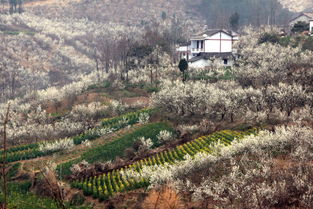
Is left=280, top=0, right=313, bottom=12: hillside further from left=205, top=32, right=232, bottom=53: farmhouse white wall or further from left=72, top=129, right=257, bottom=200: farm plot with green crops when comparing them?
left=72, top=129, right=257, bottom=200: farm plot with green crops

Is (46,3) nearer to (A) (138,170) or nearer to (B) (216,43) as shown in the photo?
(B) (216,43)

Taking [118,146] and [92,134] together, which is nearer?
[118,146]

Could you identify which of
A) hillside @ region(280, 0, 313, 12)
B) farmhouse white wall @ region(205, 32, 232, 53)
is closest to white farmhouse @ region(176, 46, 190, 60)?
farmhouse white wall @ region(205, 32, 232, 53)

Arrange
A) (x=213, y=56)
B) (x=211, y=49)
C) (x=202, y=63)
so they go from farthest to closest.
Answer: (x=211, y=49), (x=213, y=56), (x=202, y=63)

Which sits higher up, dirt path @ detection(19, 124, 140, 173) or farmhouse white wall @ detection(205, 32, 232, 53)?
farmhouse white wall @ detection(205, 32, 232, 53)

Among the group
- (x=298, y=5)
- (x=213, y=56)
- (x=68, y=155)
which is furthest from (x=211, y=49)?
(x=298, y=5)

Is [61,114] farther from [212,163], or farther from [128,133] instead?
[212,163]
